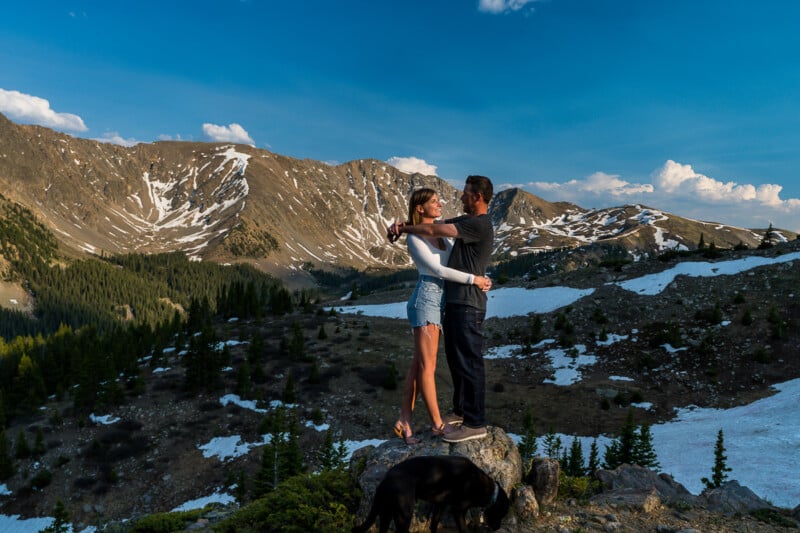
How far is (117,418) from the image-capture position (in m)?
42.9

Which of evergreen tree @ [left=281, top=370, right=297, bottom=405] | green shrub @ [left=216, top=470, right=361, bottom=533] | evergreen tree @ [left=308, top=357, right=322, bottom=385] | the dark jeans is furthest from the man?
evergreen tree @ [left=308, top=357, right=322, bottom=385]

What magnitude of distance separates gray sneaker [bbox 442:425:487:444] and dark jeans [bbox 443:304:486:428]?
0.09 metres

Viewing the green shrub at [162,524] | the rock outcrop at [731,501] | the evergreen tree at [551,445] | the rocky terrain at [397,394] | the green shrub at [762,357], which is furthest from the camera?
the green shrub at [762,357]

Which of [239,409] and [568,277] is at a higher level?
[568,277]

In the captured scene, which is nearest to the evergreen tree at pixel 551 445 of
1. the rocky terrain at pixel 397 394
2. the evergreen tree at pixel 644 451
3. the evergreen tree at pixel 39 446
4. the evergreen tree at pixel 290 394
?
the rocky terrain at pixel 397 394

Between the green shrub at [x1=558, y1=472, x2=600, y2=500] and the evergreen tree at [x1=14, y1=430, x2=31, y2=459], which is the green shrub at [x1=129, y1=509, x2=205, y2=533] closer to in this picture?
the green shrub at [x1=558, y1=472, x2=600, y2=500]

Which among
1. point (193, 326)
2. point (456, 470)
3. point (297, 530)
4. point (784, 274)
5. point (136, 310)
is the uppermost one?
point (784, 274)

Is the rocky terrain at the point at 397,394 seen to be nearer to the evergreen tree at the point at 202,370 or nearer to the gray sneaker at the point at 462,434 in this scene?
the evergreen tree at the point at 202,370

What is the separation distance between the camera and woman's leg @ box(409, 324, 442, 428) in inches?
278

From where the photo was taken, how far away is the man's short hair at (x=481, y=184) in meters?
7.25

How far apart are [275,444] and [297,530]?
2424 centimetres

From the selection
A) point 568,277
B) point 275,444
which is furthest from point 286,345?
point 568,277

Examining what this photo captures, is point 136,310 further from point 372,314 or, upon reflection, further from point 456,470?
point 456,470

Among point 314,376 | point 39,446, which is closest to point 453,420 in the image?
point 314,376
